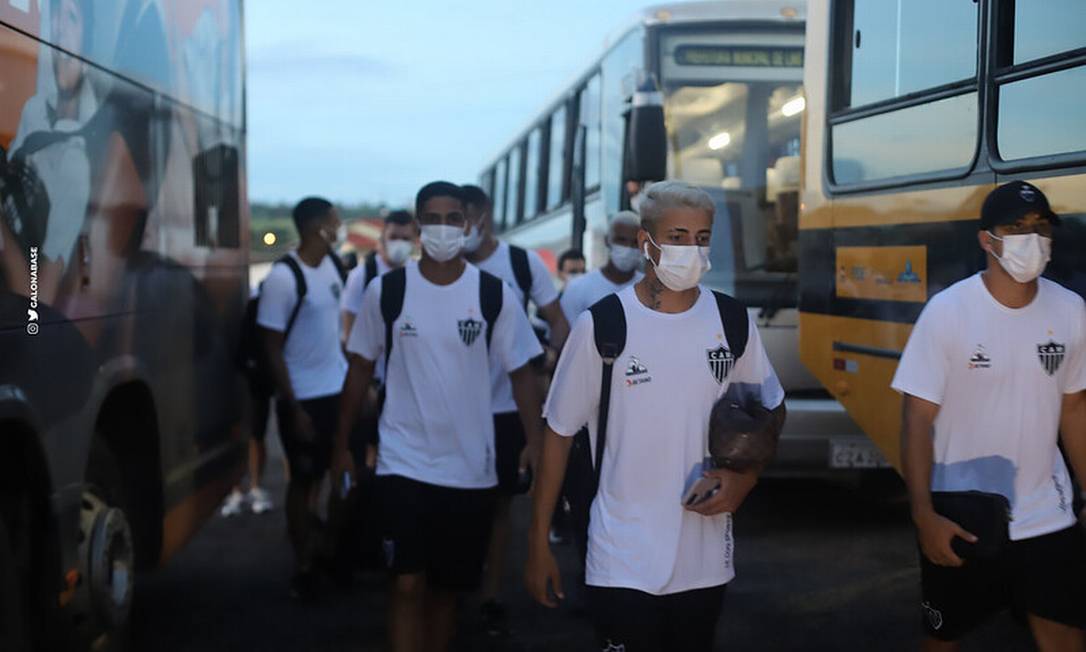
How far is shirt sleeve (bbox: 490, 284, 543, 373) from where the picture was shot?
511 centimetres

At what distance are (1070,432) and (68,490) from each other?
315cm

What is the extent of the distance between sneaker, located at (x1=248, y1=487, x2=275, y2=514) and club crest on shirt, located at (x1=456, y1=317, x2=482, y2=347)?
15.6 ft

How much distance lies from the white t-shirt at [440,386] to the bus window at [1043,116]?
1.95 meters

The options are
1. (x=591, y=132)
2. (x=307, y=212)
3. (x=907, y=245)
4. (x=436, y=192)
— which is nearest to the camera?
(x=436, y=192)

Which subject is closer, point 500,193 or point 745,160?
point 745,160

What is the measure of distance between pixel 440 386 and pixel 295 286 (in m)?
2.40

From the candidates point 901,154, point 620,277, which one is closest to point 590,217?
point 620,277

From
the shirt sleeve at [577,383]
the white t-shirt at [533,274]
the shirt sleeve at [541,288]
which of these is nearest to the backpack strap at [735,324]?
the shirt sleeve at [577,383]

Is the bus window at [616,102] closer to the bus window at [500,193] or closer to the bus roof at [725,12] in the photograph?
the bus roof at [725,12]

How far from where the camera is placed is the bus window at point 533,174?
1577 centimetres

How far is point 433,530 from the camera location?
5.02 m

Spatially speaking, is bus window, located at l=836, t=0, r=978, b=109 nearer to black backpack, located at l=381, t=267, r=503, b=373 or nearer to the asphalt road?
black backpack, located at l=381, t=267, r=503, b=373

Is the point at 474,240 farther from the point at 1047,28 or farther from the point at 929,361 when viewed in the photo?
the point at 929,361

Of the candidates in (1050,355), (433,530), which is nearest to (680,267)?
(1050,355)
